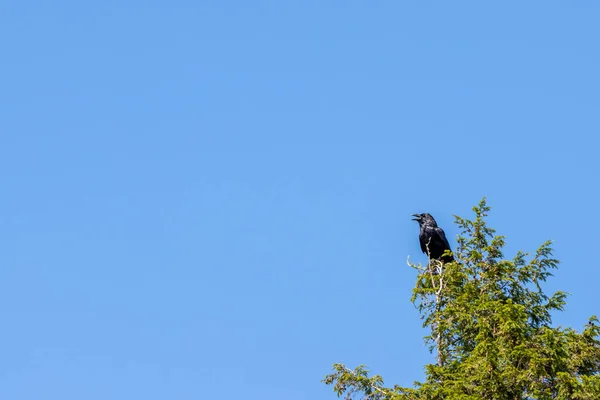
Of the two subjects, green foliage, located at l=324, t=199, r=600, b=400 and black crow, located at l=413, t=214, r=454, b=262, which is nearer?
green foliage, located at l=324, t=199, r=600, b=400

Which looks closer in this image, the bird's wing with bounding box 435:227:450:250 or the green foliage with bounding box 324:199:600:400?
the green foliage with bounding box 324:199:600:400

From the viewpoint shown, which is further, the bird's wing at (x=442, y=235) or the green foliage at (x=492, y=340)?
the bird's wing at (x=442, y=235)

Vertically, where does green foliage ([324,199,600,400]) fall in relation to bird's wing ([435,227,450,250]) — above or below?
below

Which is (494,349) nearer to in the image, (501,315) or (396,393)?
(501,315)

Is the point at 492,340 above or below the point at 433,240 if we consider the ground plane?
below

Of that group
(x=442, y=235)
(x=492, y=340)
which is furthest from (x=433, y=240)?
(x=492, y=340)

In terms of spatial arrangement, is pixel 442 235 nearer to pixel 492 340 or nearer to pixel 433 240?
pixel 433 240

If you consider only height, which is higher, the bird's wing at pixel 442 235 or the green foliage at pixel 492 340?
the bird's wing at pixel 442 235

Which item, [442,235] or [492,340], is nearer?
[492,340]

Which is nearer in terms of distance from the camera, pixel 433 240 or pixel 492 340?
pixel 492 340

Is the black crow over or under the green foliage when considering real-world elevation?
over

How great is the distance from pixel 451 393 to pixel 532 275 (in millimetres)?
3141

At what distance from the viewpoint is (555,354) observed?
15289 millimetres

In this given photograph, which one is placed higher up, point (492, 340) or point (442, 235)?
point (442, 235)
